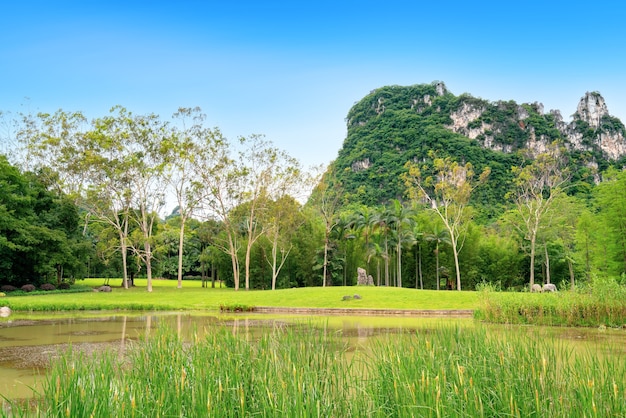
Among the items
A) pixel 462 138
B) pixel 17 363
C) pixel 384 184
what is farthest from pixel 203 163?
pixel 462 138

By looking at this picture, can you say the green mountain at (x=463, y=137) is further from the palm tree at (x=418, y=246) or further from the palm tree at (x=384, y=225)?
the palm tree at (x=384, y=225)

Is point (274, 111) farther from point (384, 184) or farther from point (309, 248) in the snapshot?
point (384, 184)

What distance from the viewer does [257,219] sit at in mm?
41656

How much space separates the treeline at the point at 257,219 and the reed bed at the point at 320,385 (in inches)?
1058

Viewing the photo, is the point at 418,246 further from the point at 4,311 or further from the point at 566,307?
the point at 4,311

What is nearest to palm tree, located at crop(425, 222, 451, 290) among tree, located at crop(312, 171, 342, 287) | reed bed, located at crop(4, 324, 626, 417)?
tree, located at crop(312, 171, 342, 287)

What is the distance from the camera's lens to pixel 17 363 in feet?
31.8

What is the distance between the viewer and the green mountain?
3482 inches

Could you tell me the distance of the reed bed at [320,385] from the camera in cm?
366

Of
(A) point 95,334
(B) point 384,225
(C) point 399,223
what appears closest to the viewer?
(A) point 95,334

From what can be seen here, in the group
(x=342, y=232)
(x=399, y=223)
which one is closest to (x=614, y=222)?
A: (x=399, y=223)

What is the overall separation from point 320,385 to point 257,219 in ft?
122

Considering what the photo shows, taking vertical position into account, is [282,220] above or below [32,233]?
above

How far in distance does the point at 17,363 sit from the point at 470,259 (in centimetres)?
3909
